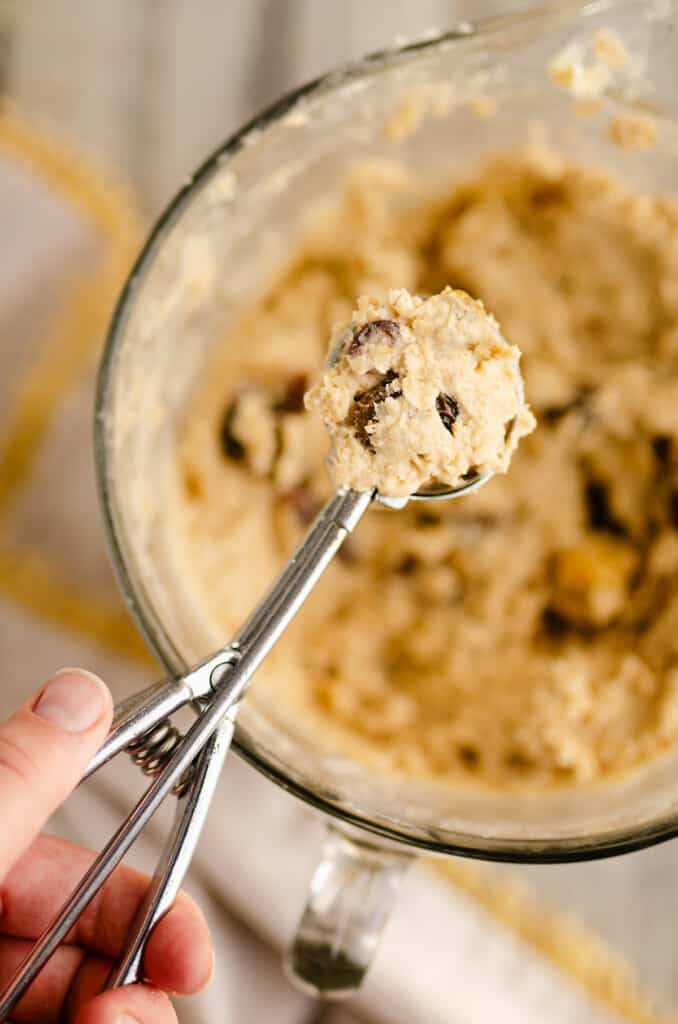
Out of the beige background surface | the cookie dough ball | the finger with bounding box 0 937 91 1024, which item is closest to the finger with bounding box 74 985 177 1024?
the finger with bounding box 0 937 91 1024

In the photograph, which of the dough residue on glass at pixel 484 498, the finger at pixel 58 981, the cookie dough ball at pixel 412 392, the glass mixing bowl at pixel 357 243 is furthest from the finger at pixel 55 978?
the cookie dough ball at pixel 412 392

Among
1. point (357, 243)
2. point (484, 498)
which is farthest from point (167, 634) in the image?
point (357, 243)

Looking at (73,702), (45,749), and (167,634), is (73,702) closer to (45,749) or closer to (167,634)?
(45,749)

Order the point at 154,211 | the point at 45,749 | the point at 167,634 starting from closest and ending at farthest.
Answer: the point at 45,749
the point at 167,634
the point at 154,211

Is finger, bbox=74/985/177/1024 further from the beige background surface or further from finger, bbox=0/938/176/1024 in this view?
the beige background surface

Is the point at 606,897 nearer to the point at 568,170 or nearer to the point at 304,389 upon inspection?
the point at 304,389
